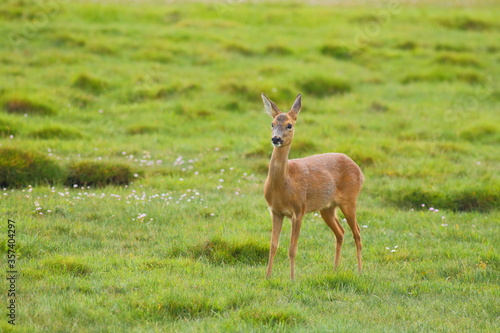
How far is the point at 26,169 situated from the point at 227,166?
3.69 metres

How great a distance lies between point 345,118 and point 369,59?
6634mm

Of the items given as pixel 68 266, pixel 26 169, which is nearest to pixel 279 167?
pixel 68 266

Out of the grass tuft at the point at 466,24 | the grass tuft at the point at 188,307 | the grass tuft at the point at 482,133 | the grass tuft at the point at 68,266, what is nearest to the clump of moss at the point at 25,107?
the grass tuft at the point at 68,266

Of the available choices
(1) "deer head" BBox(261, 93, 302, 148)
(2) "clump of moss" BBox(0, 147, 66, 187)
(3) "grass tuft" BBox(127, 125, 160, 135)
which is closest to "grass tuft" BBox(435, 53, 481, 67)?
(3) "grass tuft" BBox(127, 125, 160, 135)

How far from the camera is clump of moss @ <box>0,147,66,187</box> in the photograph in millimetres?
10938

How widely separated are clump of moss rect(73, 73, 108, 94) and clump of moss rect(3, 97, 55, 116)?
2140mm

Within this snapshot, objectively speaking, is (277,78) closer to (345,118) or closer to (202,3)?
(345,118)

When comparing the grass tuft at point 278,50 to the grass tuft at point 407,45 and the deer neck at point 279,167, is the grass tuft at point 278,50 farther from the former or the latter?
the deer neck at point 279,167

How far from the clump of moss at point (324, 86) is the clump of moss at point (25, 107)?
22.7ft

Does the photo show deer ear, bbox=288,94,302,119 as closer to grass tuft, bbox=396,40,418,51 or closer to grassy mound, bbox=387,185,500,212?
grassy mound, bbox=387,185,500,212

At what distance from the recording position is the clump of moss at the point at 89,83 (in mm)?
17375

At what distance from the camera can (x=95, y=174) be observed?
1148cm

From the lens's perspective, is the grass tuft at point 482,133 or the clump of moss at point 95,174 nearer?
the clump of moss at point 95,174

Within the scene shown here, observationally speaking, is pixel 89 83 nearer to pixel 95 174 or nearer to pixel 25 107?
pixel 25 107
